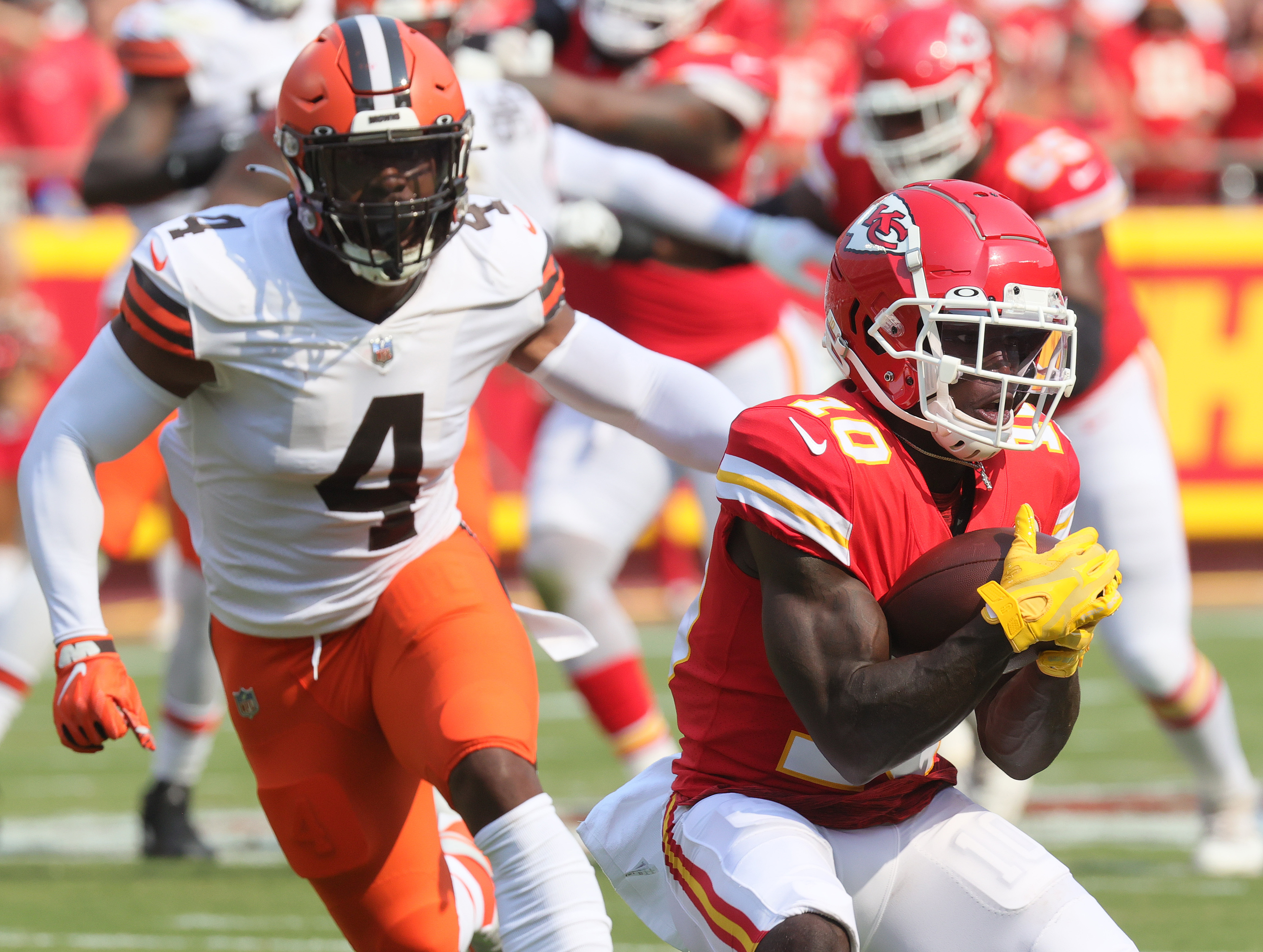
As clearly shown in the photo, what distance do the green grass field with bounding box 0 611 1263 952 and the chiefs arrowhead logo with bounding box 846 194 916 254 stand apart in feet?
6.28

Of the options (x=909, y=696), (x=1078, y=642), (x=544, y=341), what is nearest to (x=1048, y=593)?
(x=1078, y=642)

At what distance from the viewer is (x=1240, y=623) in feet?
29.9

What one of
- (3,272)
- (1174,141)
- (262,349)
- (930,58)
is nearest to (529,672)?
(262,349)

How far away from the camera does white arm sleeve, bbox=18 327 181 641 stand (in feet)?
10.5

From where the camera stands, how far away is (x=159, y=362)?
3211 mm

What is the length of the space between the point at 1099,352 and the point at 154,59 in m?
2.85

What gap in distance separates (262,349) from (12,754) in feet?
13.2

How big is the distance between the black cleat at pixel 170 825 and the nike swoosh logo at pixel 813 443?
2967 millimetres

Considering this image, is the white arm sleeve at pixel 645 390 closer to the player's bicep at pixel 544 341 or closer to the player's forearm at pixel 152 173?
the player's bicep at pixel 544 341

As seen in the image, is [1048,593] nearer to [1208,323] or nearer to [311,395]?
[311,395]

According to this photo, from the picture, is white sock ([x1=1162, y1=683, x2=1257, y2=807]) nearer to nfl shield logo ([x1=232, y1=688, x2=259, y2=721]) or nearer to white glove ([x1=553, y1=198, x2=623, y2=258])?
white glove ([x1=553, y1=198, x2=623, y2=258])

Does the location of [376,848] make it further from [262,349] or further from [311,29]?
[311,29]

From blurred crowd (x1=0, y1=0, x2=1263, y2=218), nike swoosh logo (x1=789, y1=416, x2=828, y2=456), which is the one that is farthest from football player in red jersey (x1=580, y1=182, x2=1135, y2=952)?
blurred crowd (x1=0, y1=0, x2=1263, y2=218)

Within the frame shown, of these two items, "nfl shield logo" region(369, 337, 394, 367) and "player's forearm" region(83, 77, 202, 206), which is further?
"player's forearm" region(83, 77, 202, 206)
